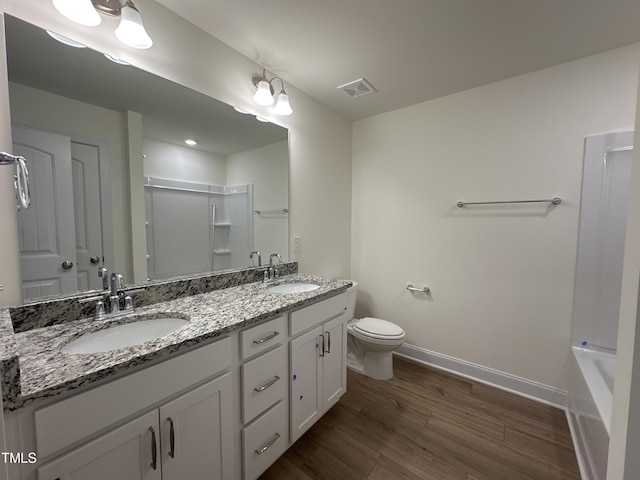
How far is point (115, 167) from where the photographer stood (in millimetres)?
1238

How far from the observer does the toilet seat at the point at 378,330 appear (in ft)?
6.69

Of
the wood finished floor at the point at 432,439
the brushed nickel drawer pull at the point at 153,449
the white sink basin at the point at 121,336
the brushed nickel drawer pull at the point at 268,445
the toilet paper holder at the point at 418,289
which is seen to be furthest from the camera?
the toilet paper holder at the point at 418,289

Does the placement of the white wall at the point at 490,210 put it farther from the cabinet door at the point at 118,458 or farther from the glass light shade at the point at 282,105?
the cabinet door at the point at 118,458

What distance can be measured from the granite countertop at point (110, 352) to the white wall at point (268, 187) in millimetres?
536

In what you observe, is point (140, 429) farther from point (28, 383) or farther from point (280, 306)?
point (280, 306)

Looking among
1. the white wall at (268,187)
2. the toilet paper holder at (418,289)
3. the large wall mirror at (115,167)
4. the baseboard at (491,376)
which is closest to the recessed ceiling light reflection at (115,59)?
the large wall mirror at (115,167)

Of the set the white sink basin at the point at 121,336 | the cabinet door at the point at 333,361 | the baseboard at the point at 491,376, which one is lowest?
the baseboard at the point at 491,376

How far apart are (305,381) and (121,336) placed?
3.04 ft

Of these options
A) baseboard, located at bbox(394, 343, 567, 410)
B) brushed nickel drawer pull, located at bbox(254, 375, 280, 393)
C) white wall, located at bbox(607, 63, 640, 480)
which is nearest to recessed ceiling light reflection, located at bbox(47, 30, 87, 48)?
brushed nickel drawer pull, located at bbox(254, 375, 280, 393)

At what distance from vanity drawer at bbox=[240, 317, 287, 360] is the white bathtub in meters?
1.44

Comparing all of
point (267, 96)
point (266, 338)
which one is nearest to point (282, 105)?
point (267, 96)

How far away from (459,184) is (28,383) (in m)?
2.57

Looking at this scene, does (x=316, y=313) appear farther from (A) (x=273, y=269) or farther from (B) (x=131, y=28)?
(B) (x=131, y=28)

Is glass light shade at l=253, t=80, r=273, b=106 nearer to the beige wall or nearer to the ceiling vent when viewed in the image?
the beige wall
